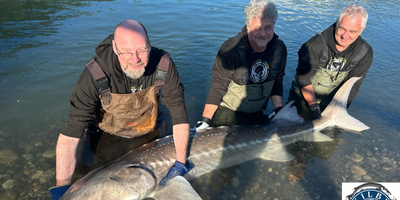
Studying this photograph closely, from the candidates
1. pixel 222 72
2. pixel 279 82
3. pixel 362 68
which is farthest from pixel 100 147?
pixel 362 68

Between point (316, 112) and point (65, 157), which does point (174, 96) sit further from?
point (316, 112)

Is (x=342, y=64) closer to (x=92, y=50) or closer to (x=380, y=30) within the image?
(x=92, y=50)

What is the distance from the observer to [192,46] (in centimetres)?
719

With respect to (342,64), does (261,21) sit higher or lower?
higher

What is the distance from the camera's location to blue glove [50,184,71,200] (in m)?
2.41

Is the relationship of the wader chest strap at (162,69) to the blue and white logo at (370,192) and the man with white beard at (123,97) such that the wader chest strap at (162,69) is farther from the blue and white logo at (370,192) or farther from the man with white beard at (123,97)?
the blue and white logo at (370,192)

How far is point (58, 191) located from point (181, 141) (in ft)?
4.21

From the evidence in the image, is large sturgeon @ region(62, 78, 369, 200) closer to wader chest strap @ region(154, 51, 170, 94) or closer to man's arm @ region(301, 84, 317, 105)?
man's arm @ region(301, 84, 317, 105)

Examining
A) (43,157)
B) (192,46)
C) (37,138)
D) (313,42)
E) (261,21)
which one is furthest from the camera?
(192,46)

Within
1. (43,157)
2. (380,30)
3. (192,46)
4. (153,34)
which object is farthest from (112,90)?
(380,30)

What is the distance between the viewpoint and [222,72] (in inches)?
145

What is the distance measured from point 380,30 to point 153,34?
25.0 ft

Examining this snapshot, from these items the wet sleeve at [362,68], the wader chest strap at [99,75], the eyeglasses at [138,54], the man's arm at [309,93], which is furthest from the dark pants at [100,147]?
the wet sleeve at [362,68]

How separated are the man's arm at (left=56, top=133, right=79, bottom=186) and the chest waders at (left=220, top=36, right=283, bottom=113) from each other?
91.2 inches
